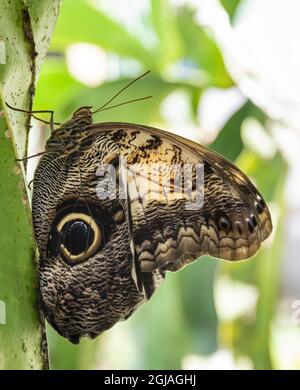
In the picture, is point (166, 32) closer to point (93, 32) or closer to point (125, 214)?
point (93, 32)

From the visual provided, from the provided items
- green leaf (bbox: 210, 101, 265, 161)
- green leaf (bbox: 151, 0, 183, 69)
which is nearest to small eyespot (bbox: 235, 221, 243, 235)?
green leaf (bbox: 210, 101, 265, 161)

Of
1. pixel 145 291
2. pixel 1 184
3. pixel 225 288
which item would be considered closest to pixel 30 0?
pixel 1 184

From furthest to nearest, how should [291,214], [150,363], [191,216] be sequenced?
[291,214], [150,363], [191,216]

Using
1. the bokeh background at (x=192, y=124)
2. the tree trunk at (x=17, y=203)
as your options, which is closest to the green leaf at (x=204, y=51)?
the bokeh background at (x=192, y=124)

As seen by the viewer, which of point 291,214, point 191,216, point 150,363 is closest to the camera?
point 191,216

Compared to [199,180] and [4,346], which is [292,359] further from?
[4,346]

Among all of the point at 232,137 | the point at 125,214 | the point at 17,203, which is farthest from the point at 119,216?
the point at 232,137

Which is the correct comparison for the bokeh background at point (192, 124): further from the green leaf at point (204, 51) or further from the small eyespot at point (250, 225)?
the small eyespot at point (250, 225)

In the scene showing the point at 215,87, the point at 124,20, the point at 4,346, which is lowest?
the point at 4,346
